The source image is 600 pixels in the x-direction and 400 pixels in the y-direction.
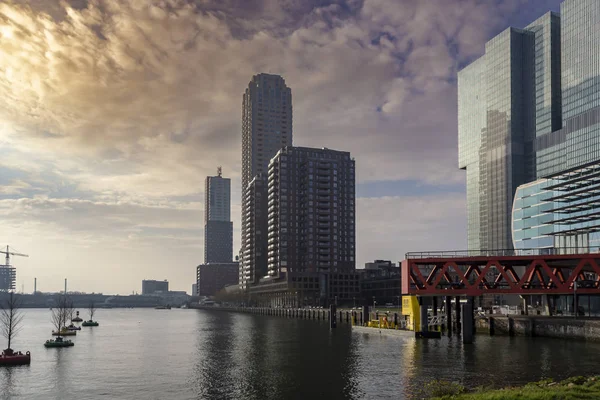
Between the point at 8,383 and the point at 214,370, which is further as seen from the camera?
the point at 214,370

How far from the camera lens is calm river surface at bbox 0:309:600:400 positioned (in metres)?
55.0

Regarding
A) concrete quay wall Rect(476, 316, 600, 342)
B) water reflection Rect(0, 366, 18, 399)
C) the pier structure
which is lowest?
water reflection Rect(0, 366, 18, 399)

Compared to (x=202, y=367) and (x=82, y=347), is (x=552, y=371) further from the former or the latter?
(x=82, y=347)

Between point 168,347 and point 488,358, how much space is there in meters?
55.8

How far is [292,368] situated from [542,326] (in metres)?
48.0

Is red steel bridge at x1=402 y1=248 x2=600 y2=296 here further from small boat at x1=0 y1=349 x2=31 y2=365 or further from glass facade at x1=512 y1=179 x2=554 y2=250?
glass facade at x1=512 y1=179 x2=554 y2=250

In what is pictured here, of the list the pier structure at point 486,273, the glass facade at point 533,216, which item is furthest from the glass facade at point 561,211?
the pier structure at point 486,273

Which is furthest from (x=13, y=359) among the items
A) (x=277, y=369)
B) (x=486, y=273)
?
(x=486, y=273)

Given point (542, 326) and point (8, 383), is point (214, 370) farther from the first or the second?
point (542, 326)

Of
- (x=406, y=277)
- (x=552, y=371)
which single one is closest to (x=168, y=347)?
(x=406, y=277)

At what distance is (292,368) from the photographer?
68.4 m

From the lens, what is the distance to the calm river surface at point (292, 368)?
180 feet

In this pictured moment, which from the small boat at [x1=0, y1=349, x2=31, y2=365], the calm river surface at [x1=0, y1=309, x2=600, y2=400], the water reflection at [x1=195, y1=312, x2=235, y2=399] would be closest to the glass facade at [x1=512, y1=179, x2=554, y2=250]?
the calm river surface at [x1=0, y1=309, x2=600, y2=400]

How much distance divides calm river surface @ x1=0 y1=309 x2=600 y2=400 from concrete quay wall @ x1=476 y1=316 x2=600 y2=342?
3.75 meters
